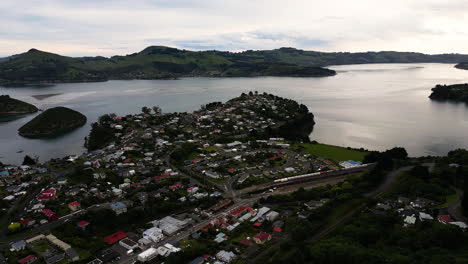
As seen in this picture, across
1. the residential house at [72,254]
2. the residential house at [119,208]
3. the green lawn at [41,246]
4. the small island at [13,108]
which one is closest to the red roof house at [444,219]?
the residential house at [119,208]

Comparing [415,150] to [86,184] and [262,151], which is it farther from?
[86,184]

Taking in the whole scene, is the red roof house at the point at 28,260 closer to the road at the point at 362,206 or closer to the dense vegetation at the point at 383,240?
the road at the point at 362,206

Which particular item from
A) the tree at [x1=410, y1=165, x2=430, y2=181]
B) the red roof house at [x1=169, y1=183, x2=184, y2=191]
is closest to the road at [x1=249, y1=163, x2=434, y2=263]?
the tree at [x1=410, y1=165, x2=430, y2=181]

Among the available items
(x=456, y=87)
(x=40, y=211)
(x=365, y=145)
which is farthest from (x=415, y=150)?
(x=456, y=87)

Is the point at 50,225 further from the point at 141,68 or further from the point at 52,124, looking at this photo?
the point at 141,68

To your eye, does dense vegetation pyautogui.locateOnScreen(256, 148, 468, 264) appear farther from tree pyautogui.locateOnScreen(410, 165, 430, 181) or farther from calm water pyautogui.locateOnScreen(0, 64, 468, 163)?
calm water pyautogui.locateOnScreen(0, 64, 468, 163)

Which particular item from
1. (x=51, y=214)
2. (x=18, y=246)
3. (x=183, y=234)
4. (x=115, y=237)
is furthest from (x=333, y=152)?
(x=18, y=246)
